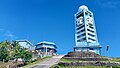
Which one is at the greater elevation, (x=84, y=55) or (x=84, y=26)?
(x=84, y=26)

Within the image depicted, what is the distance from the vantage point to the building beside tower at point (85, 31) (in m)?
114

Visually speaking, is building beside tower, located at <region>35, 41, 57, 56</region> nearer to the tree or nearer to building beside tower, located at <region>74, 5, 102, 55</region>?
building beside tower, located at <region>74, 5, 102, 55</region>

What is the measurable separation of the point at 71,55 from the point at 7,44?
27.0 m

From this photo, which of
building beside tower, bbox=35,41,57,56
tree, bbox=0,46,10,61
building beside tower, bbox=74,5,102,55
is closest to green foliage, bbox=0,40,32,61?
tree, bbox=0,46,10,61

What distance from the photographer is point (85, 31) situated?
419 feet

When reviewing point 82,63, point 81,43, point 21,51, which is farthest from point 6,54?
point 81,43

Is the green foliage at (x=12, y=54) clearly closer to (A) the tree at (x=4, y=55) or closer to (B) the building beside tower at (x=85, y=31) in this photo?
(A) the tree at (x=4, y=55)

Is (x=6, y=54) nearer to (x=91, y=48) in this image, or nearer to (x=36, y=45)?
(x=91, y=48)

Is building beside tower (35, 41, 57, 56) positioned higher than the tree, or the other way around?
building beside tower (35, 41, 57, 56)

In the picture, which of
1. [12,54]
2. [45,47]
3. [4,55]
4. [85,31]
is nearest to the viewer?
A: [4,55]

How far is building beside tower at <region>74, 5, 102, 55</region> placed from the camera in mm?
113938

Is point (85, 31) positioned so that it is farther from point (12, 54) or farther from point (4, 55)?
point (4, 55)

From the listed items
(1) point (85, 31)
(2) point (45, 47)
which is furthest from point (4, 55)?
(2) point (45, 47)

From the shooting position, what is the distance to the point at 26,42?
144 m
